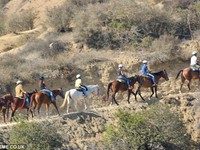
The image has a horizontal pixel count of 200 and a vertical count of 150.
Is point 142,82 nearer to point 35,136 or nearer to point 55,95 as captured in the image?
point 55,95

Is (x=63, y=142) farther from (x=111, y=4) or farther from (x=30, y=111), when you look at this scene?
(x=111, y=4)

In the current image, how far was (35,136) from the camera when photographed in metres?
25.1

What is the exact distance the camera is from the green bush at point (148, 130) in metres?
26.1

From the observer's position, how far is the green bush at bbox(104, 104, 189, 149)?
26125mm

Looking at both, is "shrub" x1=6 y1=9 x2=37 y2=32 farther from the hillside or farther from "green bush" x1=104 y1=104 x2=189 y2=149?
"green bush" x1=104 y1=104 x2=189 y2=149

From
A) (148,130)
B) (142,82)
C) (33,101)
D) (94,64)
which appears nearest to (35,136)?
(33,101)

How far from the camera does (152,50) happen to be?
38500 mm

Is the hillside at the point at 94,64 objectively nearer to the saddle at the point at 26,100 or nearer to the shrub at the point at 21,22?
the saddle at the point at 26,100

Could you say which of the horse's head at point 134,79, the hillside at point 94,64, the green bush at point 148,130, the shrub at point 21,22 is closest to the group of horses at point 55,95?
the horse's head at point 134,79

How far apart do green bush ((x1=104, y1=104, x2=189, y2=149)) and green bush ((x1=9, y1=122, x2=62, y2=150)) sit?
2411 mm

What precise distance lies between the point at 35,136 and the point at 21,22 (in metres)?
25.1

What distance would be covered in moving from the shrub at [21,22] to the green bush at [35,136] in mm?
24029

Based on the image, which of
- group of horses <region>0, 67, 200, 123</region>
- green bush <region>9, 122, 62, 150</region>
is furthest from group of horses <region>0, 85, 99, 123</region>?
green bush <region>9, 122, 62, 150</region>

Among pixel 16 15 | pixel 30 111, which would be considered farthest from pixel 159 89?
pixel 16 15
